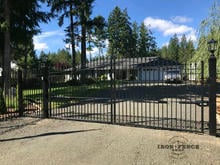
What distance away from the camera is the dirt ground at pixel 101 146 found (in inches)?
232

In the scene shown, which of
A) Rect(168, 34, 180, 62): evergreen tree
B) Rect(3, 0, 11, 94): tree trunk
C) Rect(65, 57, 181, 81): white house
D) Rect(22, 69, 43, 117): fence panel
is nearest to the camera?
Rect(65, 57, 181, 81): white house

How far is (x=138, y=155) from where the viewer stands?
243 inches

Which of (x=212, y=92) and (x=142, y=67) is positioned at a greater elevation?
(x=142, y=67)

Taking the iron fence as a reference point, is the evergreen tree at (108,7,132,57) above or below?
above

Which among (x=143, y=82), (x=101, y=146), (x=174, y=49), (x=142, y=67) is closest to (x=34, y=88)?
(x=143, y=82)

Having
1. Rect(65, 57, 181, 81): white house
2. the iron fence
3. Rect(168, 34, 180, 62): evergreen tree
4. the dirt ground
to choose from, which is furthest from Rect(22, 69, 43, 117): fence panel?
Rect(168, 34, 180, 62): evergreen tree

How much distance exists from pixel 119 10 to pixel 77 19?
49.0 metres

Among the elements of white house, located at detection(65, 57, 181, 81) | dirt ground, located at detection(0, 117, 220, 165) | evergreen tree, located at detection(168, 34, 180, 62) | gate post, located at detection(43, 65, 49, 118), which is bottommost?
dirt ground, located at detection(0, 117, 220, 165)

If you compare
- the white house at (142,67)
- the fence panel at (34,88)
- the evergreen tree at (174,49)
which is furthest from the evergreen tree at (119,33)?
the white house at (142,67)

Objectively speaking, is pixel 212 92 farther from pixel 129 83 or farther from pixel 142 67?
pixel 129 83

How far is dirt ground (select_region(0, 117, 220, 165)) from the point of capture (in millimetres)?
5898

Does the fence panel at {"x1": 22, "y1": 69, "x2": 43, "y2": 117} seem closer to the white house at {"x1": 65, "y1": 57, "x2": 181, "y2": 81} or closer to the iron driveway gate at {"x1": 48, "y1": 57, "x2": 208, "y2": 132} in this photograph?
the iron driveway gate at {"x1": 48, "y1": 57, "x2": 208, "y2": 132}

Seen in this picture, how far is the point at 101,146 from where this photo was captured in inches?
271

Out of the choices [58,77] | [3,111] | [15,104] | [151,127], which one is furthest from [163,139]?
[15,104]
